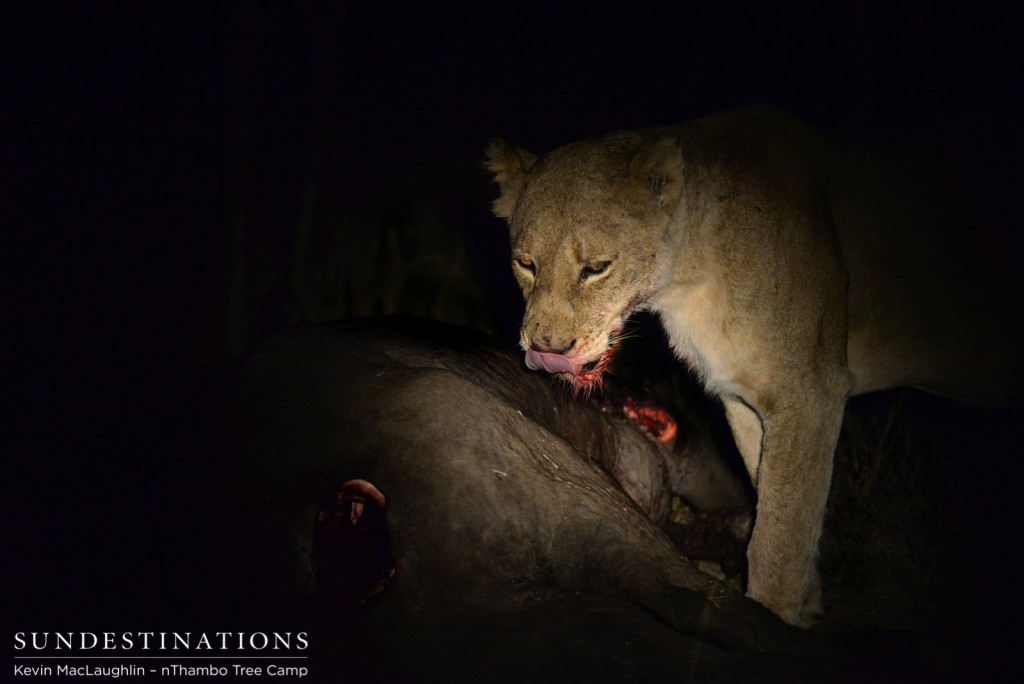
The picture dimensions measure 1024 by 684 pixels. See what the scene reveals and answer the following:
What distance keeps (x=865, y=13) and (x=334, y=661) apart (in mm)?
5316

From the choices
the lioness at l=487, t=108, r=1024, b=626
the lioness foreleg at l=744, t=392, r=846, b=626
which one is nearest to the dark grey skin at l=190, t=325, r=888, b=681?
the lioness at l=487, t=108, r=1024, b=626

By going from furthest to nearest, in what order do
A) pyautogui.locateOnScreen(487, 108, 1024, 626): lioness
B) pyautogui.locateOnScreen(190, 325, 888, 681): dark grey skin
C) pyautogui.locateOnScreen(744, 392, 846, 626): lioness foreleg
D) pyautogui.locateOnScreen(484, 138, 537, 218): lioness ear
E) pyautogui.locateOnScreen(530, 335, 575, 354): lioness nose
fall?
pyautogui.locateOnScreen(484, 138, 537, 218): lioness ear < pyautogui.locateOnScreen(744, 392, 846, 626): lioness foreleg < pyautogui.locateOnScreen(487, 108, 1024, 626): lioness < pyautogui.locateOnScreen(530, 335, 575, 354): lioness nose < pyautogui.locateOnScreen(190, 325, 888, 681): dark grey skin

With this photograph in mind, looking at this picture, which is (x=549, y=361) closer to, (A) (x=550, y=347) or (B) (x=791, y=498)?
(A) (x=550, y=347)

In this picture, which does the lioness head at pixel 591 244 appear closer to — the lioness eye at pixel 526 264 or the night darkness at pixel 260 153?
the lioness eye at pixel 526 264

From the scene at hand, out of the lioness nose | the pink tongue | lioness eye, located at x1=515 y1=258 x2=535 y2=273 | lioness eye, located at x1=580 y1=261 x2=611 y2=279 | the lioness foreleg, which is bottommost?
the lioness foreleg

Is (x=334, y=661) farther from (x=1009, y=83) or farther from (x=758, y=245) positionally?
(x=1009, y=83)

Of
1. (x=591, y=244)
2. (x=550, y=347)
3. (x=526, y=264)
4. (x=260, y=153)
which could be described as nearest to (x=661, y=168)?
(x=591, y=244)

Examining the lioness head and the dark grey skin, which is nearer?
the dark grey skin

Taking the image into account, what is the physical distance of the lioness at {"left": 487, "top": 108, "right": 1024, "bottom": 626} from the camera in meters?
3.37

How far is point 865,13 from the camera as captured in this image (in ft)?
19.8

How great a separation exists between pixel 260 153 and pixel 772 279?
3084 millimetres

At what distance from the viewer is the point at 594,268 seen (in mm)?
3328

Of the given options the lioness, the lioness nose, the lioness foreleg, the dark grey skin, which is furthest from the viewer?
the lioness foreleg

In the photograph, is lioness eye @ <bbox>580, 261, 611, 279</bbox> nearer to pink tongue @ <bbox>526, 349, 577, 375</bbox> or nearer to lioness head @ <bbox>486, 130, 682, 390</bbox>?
lioness head @ <bbox>486, 130, 682, 390</bbox>
